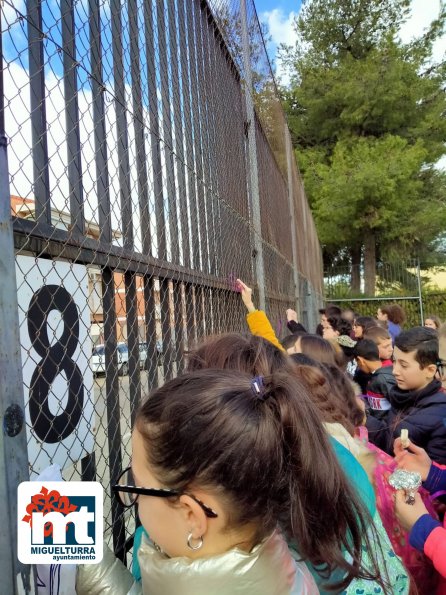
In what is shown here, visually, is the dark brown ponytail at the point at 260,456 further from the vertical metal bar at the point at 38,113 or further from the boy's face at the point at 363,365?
the boy's face at the point at 363,365

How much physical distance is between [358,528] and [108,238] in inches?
46.3

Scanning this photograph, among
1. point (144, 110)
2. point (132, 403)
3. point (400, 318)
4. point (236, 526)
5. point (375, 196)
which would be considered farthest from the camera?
point (375, 196)

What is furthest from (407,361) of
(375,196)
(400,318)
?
(375,196)

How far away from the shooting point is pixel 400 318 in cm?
642

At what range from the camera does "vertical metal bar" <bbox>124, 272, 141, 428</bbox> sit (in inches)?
76.7

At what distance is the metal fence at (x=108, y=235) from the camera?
4.22 ft

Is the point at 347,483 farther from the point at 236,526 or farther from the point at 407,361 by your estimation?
the point at 407,361

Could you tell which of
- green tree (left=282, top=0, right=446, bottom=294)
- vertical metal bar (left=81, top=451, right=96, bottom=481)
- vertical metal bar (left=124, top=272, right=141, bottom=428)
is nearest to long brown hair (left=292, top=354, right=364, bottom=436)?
vertical metal bar (left=124, top=272, right=141, bottom=428)

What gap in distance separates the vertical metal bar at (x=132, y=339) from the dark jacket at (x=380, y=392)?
1.87 m

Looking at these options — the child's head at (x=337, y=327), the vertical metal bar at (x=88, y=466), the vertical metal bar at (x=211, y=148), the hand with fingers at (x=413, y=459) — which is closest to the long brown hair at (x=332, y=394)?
the hand with fingers at (x=413, y=459)

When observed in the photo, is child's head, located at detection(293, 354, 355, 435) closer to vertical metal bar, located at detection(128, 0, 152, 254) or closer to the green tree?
vertical metal bar, located at detection(128, 0, 152, 254)

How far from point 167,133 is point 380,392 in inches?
85.8

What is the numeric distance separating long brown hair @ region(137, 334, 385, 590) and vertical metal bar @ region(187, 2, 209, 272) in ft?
6.06

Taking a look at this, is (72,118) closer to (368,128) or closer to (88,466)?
(88,466)
